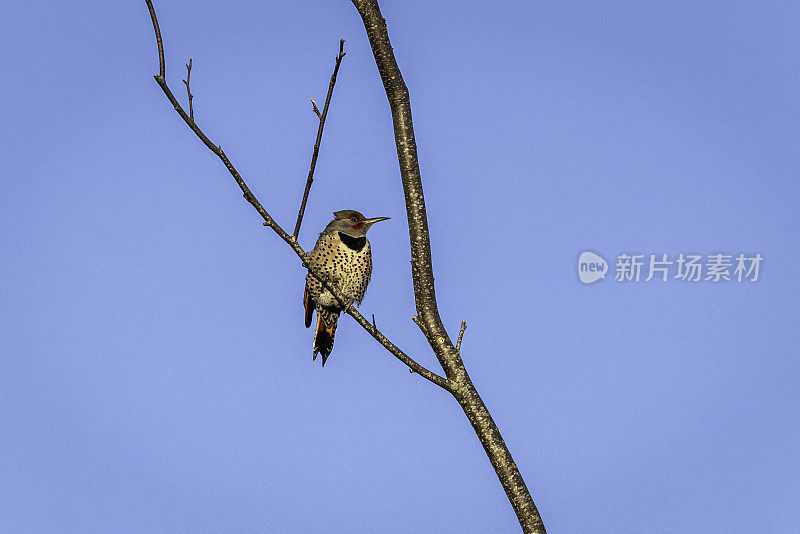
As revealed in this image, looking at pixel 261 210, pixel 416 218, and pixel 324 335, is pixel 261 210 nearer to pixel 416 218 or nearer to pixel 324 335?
pixel 416 218

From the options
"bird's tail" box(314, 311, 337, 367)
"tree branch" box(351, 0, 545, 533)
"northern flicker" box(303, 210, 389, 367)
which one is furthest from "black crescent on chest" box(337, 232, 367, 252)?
"tree branch" box(351, 0, 545, 533)

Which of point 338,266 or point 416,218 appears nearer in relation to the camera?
point 416,218

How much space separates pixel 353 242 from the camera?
571cm

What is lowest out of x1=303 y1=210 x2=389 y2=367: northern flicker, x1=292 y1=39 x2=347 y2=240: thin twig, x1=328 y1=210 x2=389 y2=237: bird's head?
x1=292 y1=39 x2=347 y2=240: thin twig

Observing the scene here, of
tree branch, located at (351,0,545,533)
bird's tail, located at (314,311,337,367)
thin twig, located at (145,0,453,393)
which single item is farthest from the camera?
bird's tail, located at (314,311,337,367)

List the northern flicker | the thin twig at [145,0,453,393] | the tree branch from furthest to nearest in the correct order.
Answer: the northern flicker, the tree branch, the thin twig at [145,0,453,393]

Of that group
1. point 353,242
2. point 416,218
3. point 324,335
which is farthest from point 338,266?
point 416,218

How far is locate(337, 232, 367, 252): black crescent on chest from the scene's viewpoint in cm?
570

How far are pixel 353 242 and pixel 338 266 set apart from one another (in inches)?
8.2

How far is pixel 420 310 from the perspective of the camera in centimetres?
344

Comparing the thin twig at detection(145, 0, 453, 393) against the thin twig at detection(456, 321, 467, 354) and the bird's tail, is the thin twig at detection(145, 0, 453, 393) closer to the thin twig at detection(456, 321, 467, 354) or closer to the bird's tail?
the thin twig at detection(456, 321, 467, 354)

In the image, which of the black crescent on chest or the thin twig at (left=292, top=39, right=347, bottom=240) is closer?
the thin twig at (left=292, top=39, right=347, bottom=240)

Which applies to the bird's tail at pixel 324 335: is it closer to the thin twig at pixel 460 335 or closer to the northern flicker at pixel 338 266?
the northern flicker at pixel 338 266

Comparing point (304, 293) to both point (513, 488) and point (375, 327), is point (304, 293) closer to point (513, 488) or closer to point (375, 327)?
point (375, 327)
